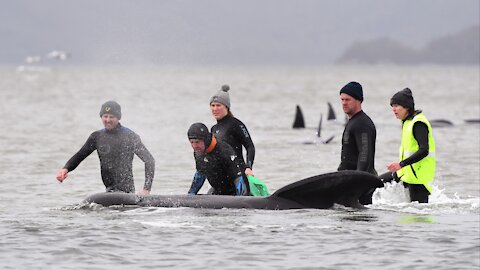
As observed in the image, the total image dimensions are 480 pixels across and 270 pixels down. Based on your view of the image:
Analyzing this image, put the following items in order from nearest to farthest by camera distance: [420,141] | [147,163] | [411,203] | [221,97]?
[420,141] → [147,163] → [411,203] → [221,97]

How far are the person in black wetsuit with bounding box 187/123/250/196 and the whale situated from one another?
0.25m

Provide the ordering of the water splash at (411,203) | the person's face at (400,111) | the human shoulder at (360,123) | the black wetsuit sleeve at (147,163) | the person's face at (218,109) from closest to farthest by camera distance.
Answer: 1. the human shoulder at (360,123)
2. the person's face at (400,111)
3. the black wetsuit sleeve at (147,163)
4. the water splash at (411,203)
5. the person's face at (218,109)

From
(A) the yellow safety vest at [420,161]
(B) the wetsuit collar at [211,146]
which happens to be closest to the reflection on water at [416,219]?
(A) the yellow safety vest at [420,161]

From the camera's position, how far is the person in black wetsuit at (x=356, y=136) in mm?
15492

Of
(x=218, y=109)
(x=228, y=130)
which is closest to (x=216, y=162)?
(x=228, y=130)

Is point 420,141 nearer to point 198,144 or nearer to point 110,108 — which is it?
point 198,144

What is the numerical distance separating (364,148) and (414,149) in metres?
0.87

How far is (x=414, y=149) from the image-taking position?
15.9m

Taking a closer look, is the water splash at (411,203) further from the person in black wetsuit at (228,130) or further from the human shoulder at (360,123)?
the person in black wetsuit at (228,130)

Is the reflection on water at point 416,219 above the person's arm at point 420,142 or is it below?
below

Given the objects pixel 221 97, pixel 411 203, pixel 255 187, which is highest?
pixel 221 97

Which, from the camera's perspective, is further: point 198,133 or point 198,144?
point 198,144

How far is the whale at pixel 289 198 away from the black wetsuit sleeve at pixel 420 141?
715mm

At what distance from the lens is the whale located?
51.1ft
